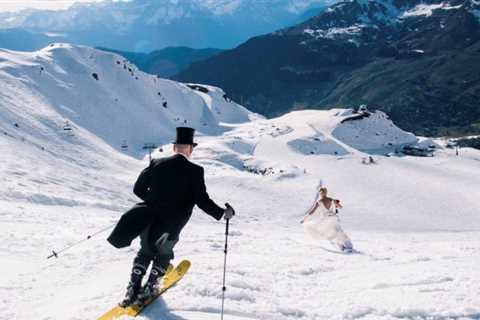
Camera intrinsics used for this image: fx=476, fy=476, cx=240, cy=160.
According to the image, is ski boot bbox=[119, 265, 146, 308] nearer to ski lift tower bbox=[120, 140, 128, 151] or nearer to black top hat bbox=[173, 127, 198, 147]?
black top hat bbox=[173, 127, 198, 147]

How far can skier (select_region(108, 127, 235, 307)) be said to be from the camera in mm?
6609

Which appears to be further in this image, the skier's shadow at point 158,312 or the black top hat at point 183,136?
the black top hat at point 183,136

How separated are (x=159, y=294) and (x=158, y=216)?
1253mm

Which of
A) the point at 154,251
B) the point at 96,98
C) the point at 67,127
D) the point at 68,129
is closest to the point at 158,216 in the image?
the point at 154,251

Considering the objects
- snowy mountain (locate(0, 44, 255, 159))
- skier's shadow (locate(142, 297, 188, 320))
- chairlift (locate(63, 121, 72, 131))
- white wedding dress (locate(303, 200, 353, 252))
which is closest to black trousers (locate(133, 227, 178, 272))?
skier's shadow (locate(142, 297, 188, 320))

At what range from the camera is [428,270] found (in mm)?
8984

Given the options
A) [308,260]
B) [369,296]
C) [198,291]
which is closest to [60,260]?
[198,291]

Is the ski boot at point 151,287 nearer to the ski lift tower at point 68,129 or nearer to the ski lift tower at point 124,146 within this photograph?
the ski lift tower at point 68,129

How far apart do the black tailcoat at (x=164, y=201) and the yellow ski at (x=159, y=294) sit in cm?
86

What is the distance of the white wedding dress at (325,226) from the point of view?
1580 centimetres

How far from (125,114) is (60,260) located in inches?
1866

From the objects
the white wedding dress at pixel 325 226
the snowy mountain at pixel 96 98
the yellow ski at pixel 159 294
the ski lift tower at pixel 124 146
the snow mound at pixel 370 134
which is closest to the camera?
Result: the yellow ski at pixel 159 294

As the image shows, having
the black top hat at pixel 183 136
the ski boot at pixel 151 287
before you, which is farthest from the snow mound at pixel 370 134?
the ski boot at pixel 151 287

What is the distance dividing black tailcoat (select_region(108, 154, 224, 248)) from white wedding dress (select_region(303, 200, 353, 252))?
31.9ft
